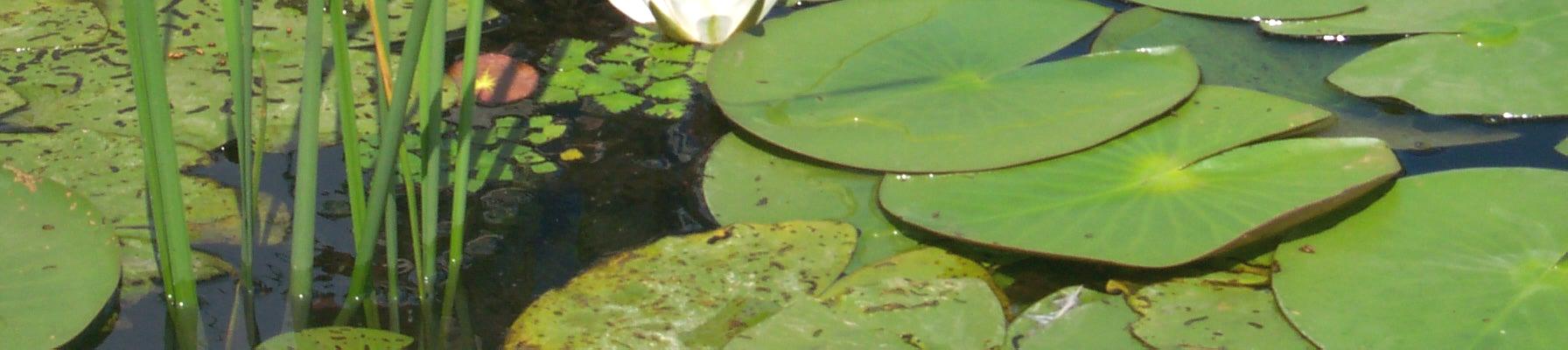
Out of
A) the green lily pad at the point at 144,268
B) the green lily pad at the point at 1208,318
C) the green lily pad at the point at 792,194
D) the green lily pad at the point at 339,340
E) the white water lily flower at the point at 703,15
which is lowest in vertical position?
the green lily pad at the point at 144,268

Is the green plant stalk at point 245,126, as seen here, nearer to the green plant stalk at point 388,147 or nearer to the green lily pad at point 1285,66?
the green plant stalk at point 388,147

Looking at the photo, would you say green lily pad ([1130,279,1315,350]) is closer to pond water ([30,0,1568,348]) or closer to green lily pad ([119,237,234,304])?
pond water ([30,0,1568,348])

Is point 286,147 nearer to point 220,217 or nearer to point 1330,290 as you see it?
point 220,217

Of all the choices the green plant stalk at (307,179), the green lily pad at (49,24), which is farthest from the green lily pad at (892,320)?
the green lily pad at (49,24)

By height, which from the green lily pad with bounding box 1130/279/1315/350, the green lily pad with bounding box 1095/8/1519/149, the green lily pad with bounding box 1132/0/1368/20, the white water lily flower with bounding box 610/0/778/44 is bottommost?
the green lily pad with bounding box 1130/279/1315/350

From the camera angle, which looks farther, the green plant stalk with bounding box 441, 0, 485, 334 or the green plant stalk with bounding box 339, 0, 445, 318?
the green plant stalk with bounding box 441, 0, 485, 334

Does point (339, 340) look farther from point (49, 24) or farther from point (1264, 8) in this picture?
point (1264, 8)

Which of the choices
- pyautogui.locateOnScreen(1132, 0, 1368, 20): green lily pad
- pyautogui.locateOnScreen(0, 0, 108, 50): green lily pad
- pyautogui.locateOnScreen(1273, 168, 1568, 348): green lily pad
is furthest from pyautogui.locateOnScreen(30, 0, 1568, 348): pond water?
pyautogui.locateOnScreen(0, 0, 108, 50): green lily pad
